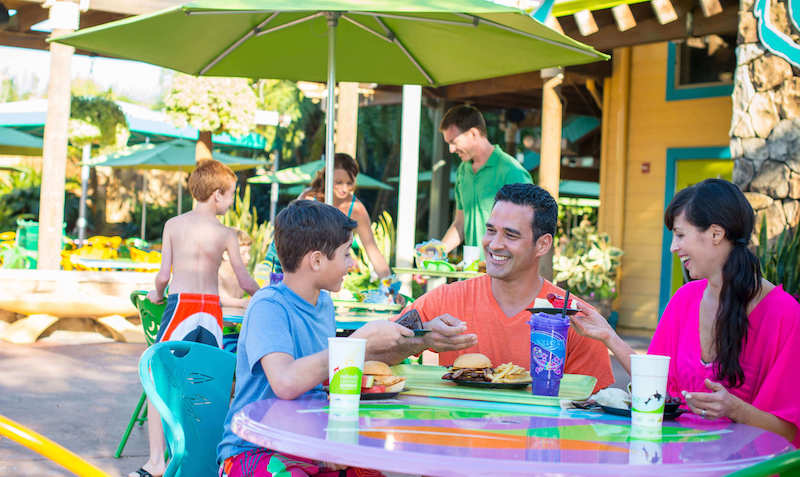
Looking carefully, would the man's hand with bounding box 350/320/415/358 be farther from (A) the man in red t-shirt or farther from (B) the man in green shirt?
(B) the man in green shirt

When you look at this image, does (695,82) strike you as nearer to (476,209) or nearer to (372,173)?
(476,209)

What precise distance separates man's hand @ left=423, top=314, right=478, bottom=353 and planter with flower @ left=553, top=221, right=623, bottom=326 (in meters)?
8.52

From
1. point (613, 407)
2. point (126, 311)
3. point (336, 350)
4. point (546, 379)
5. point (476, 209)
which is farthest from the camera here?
point (126, 311)

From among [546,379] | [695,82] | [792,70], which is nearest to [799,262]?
[792,70]

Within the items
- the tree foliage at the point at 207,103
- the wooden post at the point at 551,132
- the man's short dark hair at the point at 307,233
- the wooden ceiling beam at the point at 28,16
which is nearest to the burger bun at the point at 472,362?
the man's short dark hair at the point at 307,233

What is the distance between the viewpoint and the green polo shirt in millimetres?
5391

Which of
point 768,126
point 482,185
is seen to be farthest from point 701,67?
point 482,185

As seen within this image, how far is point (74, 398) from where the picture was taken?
20.3 ft

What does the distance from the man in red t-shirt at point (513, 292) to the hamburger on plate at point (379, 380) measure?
630mm

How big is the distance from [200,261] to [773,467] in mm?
3581

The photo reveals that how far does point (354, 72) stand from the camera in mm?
5715

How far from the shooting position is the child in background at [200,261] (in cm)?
453

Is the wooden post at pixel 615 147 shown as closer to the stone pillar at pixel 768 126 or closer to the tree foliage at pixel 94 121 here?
the stone pillar at pixel 768 126

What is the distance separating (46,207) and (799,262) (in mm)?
6979
